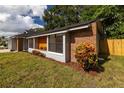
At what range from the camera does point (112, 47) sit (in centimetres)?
1991

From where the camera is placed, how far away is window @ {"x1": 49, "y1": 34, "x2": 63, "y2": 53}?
57.1 ft

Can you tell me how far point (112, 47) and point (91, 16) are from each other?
1064 cm

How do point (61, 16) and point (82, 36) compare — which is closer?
point (82, 36)

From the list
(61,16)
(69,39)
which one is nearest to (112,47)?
(69,39)

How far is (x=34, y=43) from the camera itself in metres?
26.1

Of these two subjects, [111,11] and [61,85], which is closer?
[61,85]

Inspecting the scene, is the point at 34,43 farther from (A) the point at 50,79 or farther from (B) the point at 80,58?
(A) the point at 50,79

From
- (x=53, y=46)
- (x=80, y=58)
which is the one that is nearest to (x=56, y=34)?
(x=53, y=46)

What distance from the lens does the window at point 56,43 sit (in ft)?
57.1

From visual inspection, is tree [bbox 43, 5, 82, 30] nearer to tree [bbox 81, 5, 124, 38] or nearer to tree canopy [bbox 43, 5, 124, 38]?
tree canopy [bbox 43, 5, 124, 38]

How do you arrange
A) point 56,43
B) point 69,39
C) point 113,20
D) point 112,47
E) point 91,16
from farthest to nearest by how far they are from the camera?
point 91,16 → point 113,20 → point 112,47 → point 56,43 → point 69,39

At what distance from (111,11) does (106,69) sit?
12.4 meters

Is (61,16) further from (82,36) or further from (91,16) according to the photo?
(82,36)

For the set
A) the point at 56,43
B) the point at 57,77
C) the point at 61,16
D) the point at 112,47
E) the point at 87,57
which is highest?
the point at 61,16
